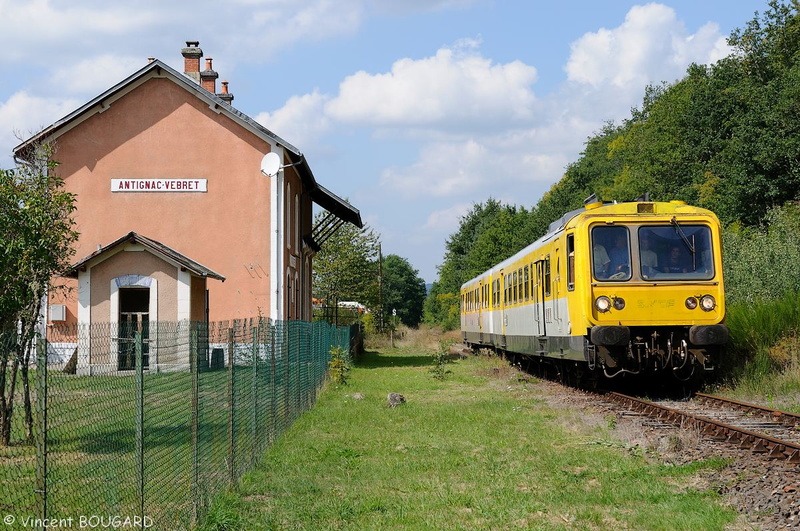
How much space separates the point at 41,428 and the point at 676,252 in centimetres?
1203

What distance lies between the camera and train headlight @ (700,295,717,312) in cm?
1470

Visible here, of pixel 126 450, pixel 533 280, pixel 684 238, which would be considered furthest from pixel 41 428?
pixel 533 280

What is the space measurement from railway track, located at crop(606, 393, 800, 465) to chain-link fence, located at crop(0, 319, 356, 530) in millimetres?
5215

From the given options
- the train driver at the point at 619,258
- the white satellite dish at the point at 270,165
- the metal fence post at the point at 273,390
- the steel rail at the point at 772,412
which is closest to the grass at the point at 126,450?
the metal fence post at the point at 273,390

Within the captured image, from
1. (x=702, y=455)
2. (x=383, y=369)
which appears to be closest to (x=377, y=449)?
(x=702, y=455)

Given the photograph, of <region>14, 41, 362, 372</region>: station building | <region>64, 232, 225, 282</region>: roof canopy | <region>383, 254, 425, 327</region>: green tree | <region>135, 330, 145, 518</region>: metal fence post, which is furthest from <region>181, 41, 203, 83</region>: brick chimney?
<region>383, 254, 425, 327</region>: green tree

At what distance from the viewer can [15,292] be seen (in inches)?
422

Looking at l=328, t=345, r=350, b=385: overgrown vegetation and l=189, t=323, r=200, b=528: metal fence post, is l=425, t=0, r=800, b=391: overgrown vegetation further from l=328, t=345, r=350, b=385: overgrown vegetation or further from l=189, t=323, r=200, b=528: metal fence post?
l=189, t=323, r=200, b=528: metal fence post

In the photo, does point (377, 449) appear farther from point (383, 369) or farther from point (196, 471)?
point (383, 369)

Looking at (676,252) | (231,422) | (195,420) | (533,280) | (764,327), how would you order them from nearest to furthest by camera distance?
(195,420) < (231,422) < (676,252) < (764,327) < (533,280)

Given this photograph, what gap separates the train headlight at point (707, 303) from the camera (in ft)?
48.2

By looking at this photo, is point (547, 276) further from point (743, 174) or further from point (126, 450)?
point (743, 174)

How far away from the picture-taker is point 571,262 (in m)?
15.2

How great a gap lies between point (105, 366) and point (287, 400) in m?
7.20
